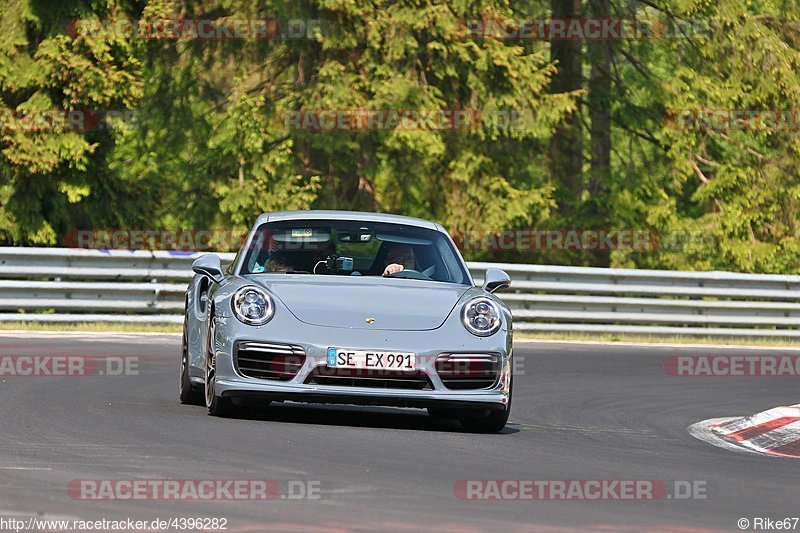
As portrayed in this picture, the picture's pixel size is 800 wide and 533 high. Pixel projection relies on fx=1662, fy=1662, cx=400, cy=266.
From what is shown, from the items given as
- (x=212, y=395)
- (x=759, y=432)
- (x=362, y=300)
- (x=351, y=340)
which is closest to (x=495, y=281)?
(x=362, y=300)

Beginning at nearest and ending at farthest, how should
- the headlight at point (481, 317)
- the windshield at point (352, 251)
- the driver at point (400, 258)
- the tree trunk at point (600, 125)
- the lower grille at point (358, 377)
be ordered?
the lower grille at point (358, 377)
the headlight at point (481, 317)
the windshield at point (352, 251)
the driver at point (400, 258)
the tree trunk at point (600, 125)

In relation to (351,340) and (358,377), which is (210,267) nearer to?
(351,340)

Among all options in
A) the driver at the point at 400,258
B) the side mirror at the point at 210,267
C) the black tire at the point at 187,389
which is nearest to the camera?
the side mirror at the point at 210,267

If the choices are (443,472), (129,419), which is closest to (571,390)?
(129,419)

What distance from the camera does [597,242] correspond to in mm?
31750

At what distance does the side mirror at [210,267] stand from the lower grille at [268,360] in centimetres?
96

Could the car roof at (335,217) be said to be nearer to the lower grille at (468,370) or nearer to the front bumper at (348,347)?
the front bumper at (348,347)

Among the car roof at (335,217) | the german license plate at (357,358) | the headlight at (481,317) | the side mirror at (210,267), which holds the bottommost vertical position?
the german license plate at (357,358)

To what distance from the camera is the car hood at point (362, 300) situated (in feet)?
31.7

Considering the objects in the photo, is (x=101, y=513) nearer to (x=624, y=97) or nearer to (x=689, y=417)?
(x=689, y=417)

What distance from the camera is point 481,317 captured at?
991cm

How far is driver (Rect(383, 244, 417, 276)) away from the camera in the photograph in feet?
35.4

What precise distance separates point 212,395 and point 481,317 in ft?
5.51

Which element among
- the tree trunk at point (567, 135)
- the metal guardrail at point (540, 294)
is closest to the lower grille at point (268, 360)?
the metal guardrail at point (540, 294)
